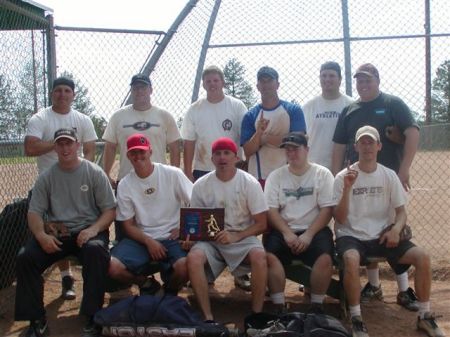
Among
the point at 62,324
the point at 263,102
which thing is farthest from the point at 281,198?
the point at 62,324

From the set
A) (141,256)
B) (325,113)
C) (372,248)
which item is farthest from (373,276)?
(141,256)

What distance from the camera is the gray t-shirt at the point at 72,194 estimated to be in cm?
462

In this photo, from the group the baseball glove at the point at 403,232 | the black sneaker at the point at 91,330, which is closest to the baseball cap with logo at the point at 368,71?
the baseball glove at the point at 403,232

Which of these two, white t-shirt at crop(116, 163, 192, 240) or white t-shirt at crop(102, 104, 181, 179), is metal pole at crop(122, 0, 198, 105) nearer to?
white t-shirt at crop(102, 104, 181, 179)

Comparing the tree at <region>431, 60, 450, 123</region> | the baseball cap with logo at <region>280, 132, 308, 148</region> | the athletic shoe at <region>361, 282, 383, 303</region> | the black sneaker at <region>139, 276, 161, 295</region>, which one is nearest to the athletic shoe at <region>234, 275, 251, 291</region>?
the black sneaker at <region>139, 276, 161, 295</region>

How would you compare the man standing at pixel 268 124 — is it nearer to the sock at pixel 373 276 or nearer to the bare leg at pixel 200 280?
the bare leg at pixel 200 280

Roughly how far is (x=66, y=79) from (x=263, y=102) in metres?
1.71

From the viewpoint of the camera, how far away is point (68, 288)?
5316mm

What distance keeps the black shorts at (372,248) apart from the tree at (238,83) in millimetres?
2384

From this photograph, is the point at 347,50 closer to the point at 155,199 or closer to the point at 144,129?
the point at 144,129

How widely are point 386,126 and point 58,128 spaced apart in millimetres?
2761

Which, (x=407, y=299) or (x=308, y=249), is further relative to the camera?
(x=407, y=299)

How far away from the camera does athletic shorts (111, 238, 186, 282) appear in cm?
450

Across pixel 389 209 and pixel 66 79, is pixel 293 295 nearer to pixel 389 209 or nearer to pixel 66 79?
pixel 389 209
